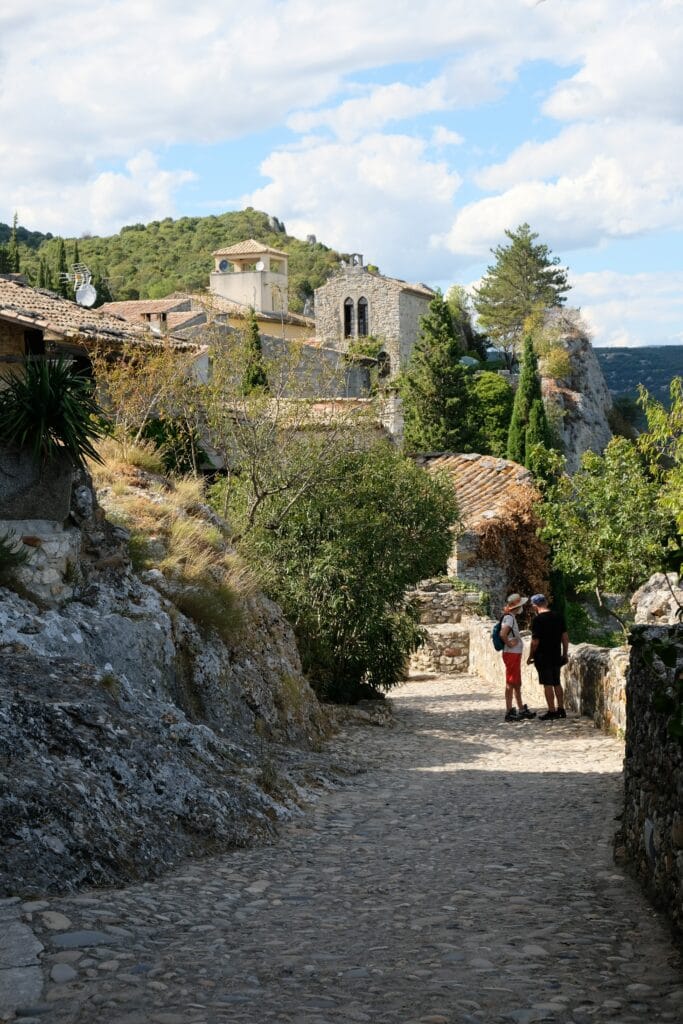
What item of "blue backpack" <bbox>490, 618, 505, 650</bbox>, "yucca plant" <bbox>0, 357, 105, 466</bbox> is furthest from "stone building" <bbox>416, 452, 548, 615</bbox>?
"yucca plant" <bbox>0, 357, 105, 466</bbox>

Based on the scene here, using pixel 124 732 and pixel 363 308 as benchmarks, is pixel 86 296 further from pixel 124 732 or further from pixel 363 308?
pixel 363 308

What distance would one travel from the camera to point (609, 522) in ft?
73.8

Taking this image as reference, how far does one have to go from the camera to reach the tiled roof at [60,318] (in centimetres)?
2269

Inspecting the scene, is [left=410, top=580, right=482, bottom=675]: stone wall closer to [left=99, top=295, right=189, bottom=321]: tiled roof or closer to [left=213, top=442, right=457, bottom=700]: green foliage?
[left=213, top=442, right=457, bottom=700]: green foliage

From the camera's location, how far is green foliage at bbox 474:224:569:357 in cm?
7594

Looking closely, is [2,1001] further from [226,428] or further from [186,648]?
[226,428]

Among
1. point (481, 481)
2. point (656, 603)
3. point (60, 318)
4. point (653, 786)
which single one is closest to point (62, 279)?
point (481, 481)

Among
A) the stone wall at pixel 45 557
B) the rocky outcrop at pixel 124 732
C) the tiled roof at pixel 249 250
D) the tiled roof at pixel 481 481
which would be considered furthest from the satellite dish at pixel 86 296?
the tiled roof at pixel 249 250

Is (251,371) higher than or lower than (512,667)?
higher

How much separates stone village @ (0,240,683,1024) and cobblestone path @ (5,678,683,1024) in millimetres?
17

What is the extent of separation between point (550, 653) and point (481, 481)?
53.2ft

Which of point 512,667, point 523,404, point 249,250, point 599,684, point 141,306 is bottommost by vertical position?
point 599,684

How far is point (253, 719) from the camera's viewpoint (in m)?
11.1

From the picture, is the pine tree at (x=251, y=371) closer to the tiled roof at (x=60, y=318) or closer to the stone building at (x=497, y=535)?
the tiled roof at (x=60, y=318)
